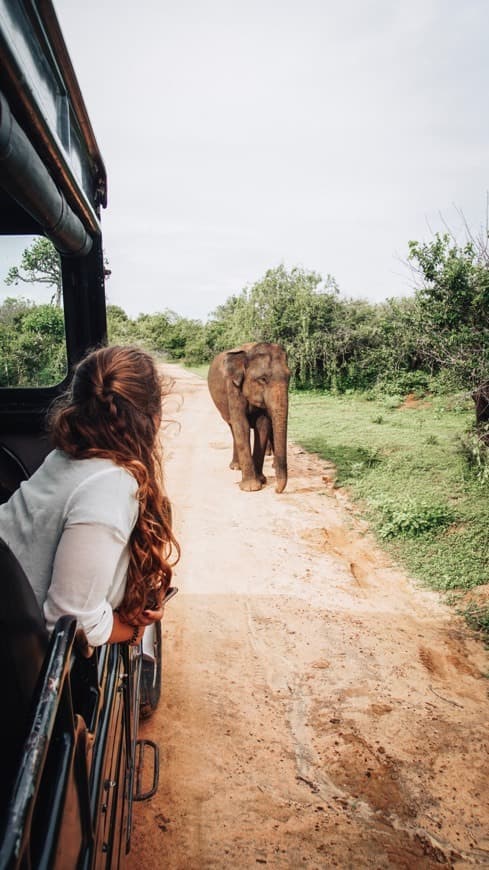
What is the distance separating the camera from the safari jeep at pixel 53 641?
2.89ft

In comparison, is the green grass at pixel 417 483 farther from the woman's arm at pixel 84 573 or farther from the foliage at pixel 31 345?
the woman's arm at pixel 84 573

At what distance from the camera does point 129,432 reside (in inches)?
67.8

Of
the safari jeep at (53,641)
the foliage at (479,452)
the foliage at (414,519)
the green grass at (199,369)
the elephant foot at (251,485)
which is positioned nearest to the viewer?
the safari jeep at (53,641)

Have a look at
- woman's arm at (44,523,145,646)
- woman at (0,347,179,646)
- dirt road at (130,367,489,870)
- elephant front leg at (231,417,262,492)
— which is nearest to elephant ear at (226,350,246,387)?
elephant front leg at (231,417,262,492)

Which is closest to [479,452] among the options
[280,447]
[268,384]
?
[280,447]

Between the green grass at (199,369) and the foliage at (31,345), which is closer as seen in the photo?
the foliage at (31,345)

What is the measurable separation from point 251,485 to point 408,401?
29.7 feet

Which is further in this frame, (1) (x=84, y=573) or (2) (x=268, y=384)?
(2) (x=268, y=384)

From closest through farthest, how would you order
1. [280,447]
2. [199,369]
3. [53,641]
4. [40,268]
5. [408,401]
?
[53,641], [40,268], [280,447], [408,401], [199,369]

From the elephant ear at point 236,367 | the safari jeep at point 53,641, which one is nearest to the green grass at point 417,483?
the elephant ear at point 236,367

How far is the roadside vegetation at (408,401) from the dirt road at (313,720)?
65 centimetres

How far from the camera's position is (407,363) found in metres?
16.0

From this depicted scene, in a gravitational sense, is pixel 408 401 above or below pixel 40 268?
below

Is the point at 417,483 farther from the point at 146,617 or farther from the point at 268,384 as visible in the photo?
the point at 146,617
